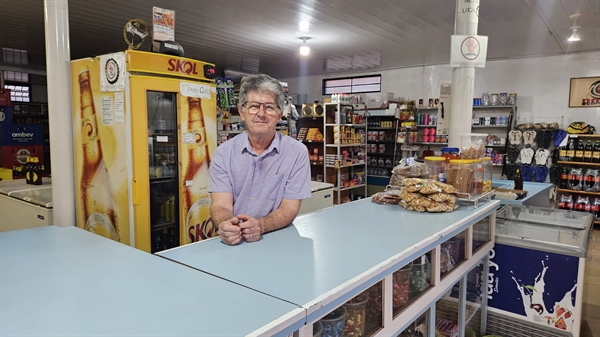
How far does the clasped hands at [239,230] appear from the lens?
1.69m

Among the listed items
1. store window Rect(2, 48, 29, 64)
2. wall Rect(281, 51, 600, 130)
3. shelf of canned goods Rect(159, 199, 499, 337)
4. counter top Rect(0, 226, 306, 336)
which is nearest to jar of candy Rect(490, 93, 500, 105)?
wall Rect(281, 51, 600, 130)

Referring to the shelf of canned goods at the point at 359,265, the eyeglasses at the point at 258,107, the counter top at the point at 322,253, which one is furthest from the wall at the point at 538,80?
the eyeglasses at the point at 258,107

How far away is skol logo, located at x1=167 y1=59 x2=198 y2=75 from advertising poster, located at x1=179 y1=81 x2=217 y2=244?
0.32 feet

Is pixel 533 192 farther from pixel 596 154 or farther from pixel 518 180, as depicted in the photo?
pixel 596 154

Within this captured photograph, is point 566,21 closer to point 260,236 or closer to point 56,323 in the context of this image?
point 260,236

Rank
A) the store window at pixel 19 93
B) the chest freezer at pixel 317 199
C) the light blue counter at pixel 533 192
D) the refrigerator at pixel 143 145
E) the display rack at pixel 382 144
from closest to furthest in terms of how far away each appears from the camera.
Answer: the refrigerator at pixel 143 145 → the light blue counter at pixel 533 192 → the chest freezer at pixel 317 199 → the display rack at pixel 382 144 → the store window at pixel 19 93

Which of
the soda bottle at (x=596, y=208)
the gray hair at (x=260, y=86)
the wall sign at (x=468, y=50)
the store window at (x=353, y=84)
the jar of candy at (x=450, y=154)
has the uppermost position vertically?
the store window at (x=353, y=84)

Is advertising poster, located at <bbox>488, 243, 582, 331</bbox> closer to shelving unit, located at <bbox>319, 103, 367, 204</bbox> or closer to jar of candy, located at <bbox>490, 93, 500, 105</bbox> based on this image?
shelving unit, located at <bbox>319, 103, 367, 204</bbox>

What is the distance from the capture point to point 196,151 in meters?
3.47

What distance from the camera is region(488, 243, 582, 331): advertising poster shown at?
8.33 feet

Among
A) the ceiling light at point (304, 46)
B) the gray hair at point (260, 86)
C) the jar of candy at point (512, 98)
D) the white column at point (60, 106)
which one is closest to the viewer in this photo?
the gray hair at point (260, 86)

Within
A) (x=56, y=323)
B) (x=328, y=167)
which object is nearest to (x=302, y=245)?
(x=56, y=323)

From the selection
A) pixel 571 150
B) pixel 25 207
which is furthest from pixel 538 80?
pixel 25 207

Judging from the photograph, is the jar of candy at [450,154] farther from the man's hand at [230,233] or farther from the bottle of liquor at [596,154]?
the bottle of liquor at [596,154]
